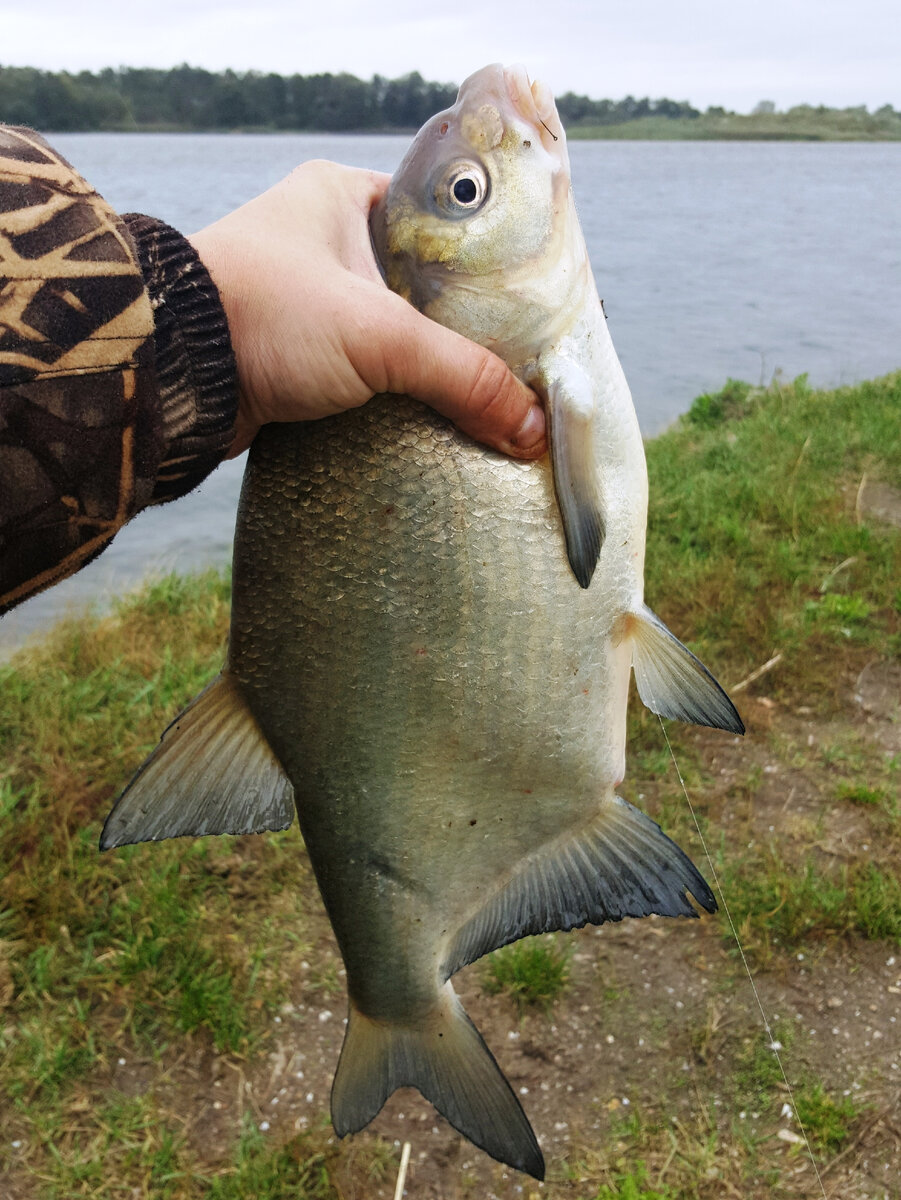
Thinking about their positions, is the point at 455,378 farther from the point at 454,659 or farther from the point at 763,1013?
the point at 763,1013

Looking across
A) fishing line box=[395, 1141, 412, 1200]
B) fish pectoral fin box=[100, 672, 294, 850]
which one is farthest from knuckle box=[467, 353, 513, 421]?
fishing line box=[395, 1141, 412, 1200]

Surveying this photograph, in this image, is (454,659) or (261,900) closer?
(454,659)

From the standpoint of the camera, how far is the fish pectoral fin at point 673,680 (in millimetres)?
2053

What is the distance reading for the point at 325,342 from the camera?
180 cm

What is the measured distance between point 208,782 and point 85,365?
33.4 inches

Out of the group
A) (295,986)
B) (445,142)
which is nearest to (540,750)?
(445,142)

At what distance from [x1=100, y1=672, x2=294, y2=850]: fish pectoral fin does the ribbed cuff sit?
470mm

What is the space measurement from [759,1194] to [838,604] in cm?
334

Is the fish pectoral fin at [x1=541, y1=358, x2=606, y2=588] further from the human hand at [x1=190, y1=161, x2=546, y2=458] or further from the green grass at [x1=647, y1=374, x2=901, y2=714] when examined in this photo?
the green grass at [x1=647, y1=374, x2=901, y2=714]

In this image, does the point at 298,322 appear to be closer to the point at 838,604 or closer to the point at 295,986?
the point at 295,986

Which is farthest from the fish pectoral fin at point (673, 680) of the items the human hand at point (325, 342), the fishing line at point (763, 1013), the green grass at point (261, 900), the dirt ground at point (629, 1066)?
the dirt ground at point (629, 1066)

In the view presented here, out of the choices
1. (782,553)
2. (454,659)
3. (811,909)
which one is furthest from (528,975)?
(782,553)

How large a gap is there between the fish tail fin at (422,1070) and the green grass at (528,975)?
1.46m

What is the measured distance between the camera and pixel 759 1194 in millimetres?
Answer: 2951
